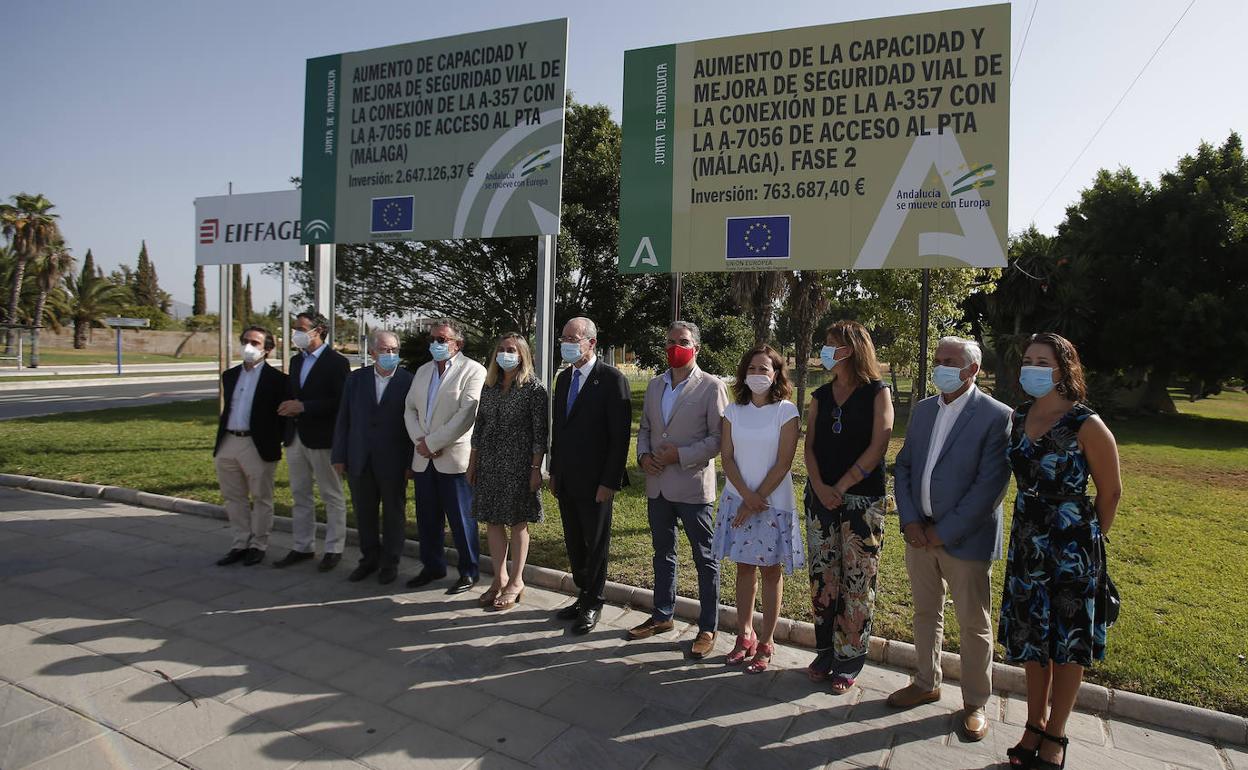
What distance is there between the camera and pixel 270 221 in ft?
30.0

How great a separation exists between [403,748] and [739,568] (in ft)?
7.13

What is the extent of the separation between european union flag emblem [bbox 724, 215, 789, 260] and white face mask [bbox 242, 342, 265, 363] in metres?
4.23

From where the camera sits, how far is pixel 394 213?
26.6 ft

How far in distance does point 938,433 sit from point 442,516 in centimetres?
388

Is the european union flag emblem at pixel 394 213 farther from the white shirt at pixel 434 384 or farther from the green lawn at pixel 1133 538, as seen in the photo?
the green lawn at pixel 1133 538

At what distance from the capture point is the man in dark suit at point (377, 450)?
5.77 meters

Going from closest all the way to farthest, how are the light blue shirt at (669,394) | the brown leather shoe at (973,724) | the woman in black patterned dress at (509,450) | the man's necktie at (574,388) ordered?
the brown leather shoe at (973,724) → the light blue shirt at (669,394) → the man's necktie at (574,388) → the woman in black patterned dress at (509,450)

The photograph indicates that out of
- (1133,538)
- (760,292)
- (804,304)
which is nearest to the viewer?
(1133,538)

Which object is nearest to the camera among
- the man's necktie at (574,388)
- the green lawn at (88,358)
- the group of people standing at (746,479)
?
the group of people standing at (746,479)

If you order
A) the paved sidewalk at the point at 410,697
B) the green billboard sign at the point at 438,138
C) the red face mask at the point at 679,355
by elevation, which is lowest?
the paved sidewalk at the point at 410,697

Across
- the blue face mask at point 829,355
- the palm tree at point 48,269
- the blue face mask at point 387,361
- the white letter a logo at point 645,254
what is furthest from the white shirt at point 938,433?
the palm tree at point 48,269

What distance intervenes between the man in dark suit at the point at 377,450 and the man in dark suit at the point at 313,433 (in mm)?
251

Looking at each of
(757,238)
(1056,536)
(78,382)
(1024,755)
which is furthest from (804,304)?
(78,382)

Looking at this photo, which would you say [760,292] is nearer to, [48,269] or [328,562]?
[328,562]
